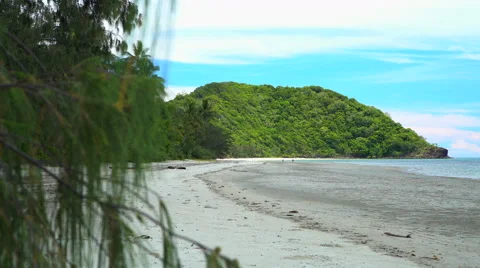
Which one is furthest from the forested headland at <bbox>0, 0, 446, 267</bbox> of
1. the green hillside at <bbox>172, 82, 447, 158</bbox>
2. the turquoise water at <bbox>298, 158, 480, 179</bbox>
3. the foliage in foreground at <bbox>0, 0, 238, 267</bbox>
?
the green hillside at <bbox>172, 82, 447, 158</bbox>

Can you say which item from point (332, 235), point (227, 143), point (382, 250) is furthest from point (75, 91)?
point (227, 143)

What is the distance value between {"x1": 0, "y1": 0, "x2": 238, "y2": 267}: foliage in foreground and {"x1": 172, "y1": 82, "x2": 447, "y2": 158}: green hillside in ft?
431

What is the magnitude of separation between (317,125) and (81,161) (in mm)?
148250

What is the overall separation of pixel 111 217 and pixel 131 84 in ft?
1.21

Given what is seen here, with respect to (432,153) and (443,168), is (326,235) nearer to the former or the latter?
(443,168)

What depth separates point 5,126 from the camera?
1.54 metres

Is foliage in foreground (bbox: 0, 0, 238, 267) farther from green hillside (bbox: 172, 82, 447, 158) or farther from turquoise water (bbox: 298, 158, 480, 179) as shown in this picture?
green hillside (bbox: 172, 82, 447, 158)

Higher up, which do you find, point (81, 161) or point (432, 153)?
point (432, 153)

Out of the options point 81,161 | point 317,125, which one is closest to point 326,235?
point 81,161

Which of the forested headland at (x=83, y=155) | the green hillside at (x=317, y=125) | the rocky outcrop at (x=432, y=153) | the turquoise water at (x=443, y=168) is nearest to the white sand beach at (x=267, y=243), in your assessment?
the forested headland at (x=83, y=155)

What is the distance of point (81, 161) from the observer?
1376mm

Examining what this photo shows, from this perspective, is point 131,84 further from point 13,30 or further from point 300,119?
point 300,119

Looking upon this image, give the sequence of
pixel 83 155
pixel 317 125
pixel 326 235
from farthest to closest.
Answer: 1. pixel 317 125
2. pixel 326 235
3. pixel 83 155

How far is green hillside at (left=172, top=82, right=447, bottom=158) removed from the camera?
138 m
